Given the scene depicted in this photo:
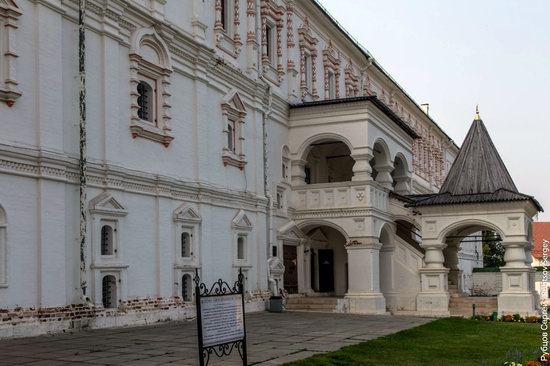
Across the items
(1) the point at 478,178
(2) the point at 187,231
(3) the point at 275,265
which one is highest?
(1) the point at 478,178

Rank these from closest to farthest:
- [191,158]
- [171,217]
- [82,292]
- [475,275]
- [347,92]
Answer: [82,292], [171,217], [191,158], [347,92], [475,275]

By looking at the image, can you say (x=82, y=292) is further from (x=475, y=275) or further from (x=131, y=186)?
(x=475, y=275)

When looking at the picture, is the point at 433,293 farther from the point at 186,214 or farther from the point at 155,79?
the point at 155,79

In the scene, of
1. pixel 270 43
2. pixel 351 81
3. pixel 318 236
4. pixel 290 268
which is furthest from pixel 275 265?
pixel 351 81

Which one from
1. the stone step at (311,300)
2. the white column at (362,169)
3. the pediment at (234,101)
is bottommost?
the stone step at (311,300)

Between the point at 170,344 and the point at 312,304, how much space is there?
11.7 m


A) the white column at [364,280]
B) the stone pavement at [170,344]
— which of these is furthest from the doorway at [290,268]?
the stone pavement at [170,344]

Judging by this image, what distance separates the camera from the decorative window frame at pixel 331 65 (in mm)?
29828

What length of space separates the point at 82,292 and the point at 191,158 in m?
5.68

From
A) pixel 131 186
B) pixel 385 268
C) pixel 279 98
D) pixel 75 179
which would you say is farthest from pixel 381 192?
pixel 75 179

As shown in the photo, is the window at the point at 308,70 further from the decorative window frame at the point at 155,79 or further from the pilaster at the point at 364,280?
the decorative window frame at the point at 155,79

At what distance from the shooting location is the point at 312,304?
77.5 feet

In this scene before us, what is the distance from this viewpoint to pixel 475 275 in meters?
46.6

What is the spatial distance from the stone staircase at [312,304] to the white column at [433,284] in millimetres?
3034
